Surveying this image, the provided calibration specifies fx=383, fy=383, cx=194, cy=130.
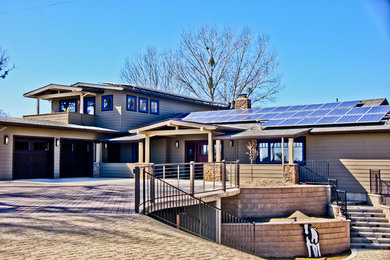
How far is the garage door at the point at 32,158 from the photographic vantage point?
19391mm

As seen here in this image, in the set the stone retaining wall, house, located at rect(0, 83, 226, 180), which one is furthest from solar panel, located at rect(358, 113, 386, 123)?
house, located at rect(0, 83, 226, 180)

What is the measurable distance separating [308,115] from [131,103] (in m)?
11.2

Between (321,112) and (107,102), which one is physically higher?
(107,102)

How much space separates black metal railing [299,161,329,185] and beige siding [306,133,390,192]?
0.25 m

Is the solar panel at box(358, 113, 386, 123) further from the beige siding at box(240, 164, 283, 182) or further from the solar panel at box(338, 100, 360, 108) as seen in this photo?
the beige siding at box(240, 164, 283, 182)

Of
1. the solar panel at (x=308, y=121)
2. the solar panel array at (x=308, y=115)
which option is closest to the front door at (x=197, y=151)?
the solar panel array at (x=308, y=115)

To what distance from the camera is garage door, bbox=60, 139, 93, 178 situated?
22.0 metres

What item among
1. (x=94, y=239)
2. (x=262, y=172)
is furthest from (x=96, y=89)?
(x=94, y=239)

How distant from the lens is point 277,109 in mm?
22984

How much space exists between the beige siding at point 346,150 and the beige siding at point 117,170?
32.9ft

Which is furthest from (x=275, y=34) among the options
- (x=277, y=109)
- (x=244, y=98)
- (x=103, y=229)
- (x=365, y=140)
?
(x=103, y=229)

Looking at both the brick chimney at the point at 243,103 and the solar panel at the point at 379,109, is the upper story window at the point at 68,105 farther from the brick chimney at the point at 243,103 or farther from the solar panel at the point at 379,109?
the solar panel at the point at 379,109

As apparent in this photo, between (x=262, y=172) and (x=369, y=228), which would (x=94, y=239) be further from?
(x=262, y=172)

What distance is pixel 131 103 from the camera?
81.8ft
